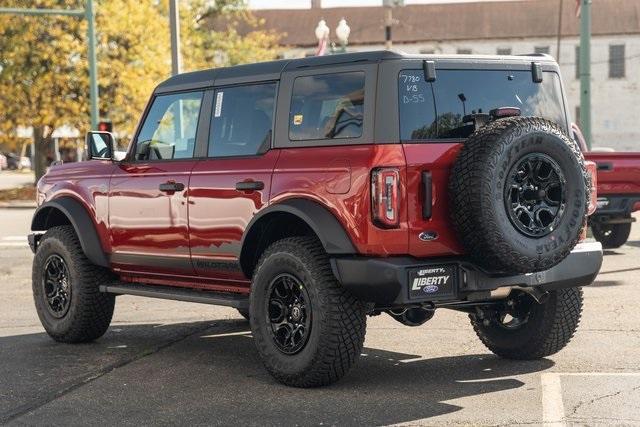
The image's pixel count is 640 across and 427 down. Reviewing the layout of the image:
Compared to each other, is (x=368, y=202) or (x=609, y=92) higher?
(x=368, y=202)

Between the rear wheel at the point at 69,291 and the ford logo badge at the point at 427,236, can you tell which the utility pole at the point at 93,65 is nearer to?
the rear wheel at the point at 69,291

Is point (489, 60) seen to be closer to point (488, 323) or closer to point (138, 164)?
point (488, 323)

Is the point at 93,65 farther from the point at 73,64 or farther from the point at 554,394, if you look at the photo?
the point at 554,394

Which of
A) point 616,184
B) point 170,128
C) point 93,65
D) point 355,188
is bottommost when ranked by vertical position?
point 616,184

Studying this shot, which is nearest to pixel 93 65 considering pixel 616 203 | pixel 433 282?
pixel 616 203

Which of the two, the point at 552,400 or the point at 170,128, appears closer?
the point at 552,400

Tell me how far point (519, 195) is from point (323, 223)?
115cm

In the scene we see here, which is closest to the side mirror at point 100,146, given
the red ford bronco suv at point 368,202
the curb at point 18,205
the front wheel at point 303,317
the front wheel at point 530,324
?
the red ford bronco suv at point 368,202

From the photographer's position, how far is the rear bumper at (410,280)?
6359mm

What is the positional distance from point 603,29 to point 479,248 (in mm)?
70156

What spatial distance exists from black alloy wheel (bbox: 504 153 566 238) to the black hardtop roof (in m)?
0.86

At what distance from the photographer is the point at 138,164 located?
8414mm

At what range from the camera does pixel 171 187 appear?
26.0 feet

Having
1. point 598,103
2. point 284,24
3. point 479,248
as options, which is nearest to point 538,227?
point 479,248
